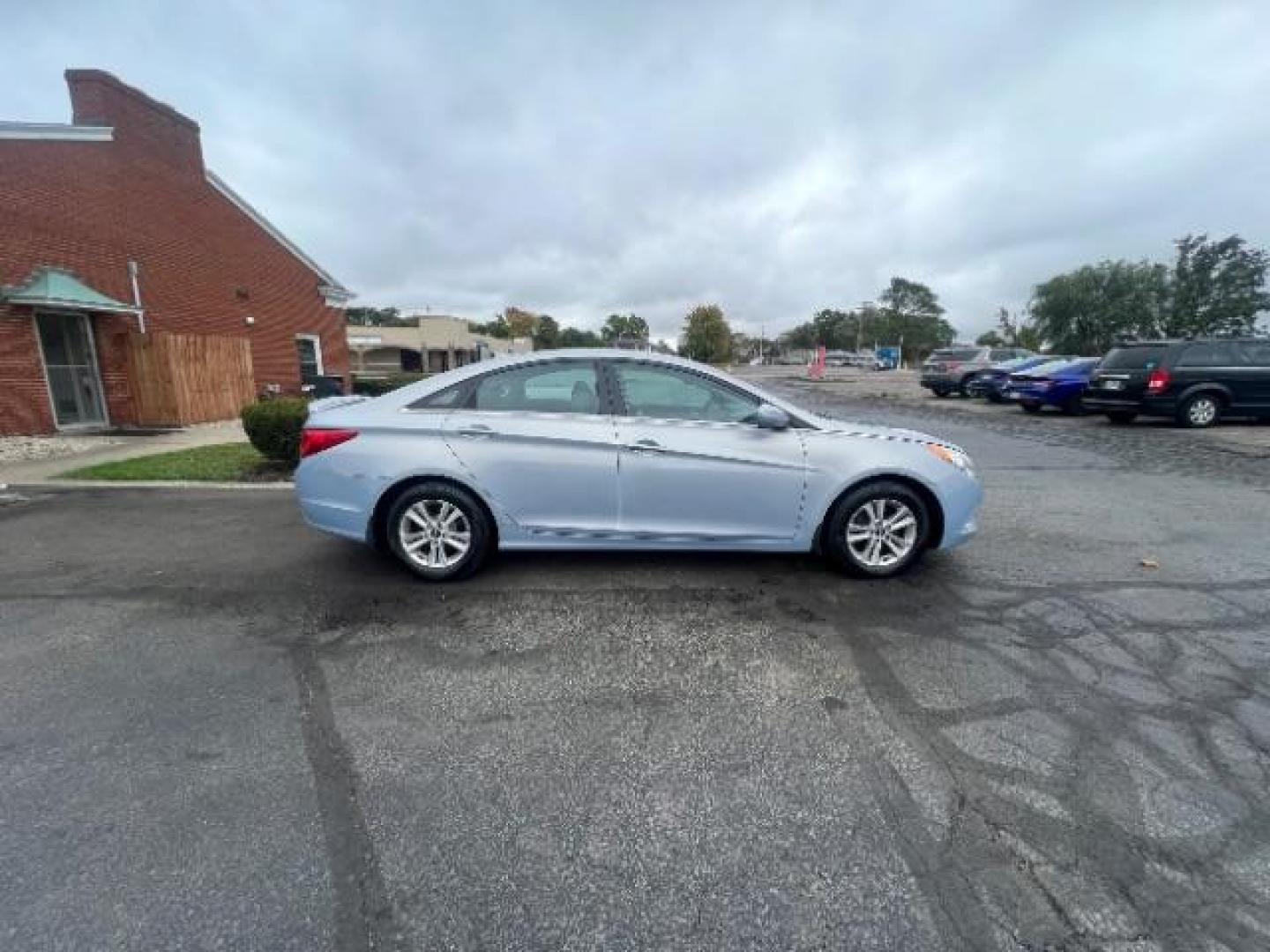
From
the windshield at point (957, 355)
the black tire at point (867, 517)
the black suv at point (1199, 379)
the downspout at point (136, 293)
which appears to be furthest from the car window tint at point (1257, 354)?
the downspout at point (136, 293)

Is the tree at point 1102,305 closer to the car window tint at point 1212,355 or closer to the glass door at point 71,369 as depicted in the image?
the car window tint at point 1212,355

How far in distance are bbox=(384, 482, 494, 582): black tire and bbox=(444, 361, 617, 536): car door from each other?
19 centimetres

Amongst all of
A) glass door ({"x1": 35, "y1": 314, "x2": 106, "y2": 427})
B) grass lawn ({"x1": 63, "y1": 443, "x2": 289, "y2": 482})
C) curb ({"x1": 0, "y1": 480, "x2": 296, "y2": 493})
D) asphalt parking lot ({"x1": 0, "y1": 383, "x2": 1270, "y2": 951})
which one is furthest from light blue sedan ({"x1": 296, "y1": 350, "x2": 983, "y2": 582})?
glass door ({"x1": 35, "y1": 314, "x2": 106, "y2": 427})

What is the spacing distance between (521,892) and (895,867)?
1.16 m

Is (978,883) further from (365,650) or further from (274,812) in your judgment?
(365,650)

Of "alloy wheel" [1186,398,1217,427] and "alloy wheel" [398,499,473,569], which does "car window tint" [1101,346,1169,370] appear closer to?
"alloy wheel" [1186,398,1217,427]

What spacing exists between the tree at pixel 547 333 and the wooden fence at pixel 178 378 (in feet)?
219

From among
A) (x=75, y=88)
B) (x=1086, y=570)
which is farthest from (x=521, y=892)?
(x=75, y=88)

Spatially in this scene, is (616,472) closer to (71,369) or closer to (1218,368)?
(1218,368)

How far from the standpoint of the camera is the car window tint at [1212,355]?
10.6 meters

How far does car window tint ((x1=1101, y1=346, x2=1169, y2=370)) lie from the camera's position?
10.9 metres

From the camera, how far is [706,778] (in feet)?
7.22

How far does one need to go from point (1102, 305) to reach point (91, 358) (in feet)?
187

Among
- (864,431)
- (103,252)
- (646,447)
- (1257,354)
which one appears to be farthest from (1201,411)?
(103,252)
